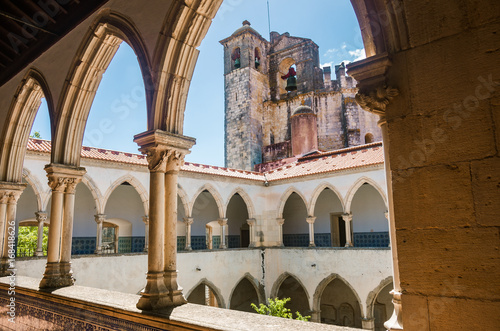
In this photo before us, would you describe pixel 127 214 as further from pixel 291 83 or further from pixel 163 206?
pixel 291 83

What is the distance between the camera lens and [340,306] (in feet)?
52.8

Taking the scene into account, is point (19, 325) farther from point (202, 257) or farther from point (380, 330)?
point (380, 330)

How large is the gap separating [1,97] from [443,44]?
23.8 ft

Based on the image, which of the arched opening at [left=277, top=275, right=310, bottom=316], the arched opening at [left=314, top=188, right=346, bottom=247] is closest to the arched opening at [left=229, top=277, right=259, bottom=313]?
the arched opening at [left=277, top=275, right=310, bottom=316]

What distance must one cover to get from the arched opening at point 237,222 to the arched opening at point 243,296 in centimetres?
175

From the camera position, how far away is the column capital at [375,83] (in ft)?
6.69

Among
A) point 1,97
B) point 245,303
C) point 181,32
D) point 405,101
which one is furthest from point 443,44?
point 245,303

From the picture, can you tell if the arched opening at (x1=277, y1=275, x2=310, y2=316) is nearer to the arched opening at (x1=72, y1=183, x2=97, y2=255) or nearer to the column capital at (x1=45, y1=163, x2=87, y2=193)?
the arched opening at (x1=72, y1=183, x2=97, y2=255)

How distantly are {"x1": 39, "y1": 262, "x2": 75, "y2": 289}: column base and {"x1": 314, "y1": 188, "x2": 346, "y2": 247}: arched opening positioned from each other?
1247cm

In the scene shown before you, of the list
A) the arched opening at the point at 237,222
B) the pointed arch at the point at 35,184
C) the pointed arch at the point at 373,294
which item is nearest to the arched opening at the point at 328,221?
the pointed arch at the point at 373,294

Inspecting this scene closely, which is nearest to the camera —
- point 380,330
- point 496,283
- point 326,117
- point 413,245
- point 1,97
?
point 496,283

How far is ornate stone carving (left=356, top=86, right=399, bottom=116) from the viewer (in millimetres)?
2020

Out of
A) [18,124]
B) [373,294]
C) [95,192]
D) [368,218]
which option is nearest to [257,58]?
[368,218]

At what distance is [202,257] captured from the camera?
45.5 feet
